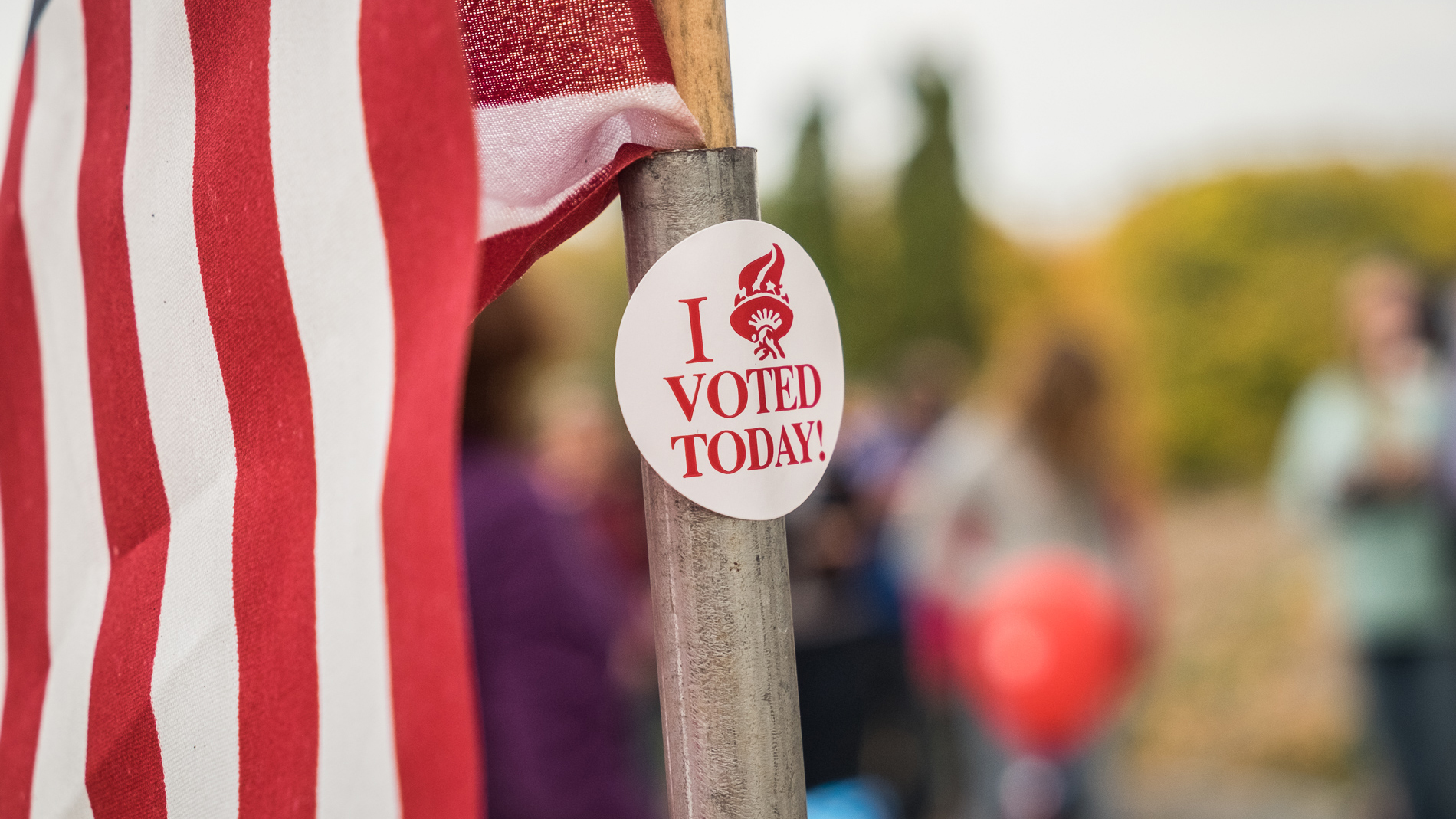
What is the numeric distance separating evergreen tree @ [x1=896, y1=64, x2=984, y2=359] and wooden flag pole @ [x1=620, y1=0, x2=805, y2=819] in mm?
14137

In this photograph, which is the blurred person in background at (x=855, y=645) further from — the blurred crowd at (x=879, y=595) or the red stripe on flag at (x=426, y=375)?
the red stripe on flag at (x=426, y=375)

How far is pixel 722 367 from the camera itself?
21.2 inches

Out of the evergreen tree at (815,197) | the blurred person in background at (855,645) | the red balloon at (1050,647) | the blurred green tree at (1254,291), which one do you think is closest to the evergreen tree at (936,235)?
the evergreen tree at (815,197)

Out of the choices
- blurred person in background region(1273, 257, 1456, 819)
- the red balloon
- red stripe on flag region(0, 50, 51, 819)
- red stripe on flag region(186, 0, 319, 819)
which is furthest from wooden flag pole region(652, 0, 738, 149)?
blurred person in background region(1273, 257, 1456, 819)

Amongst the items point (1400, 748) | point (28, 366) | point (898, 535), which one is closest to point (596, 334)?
point (898, 535)

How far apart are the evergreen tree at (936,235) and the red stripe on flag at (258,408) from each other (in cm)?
1408

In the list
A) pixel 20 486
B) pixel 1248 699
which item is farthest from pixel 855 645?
pixel 20 486

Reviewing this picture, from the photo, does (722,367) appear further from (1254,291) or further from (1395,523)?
(1254,291)

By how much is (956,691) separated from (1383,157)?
340 inches

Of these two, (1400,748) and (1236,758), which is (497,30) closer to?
(1400,748)

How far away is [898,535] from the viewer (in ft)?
14.1

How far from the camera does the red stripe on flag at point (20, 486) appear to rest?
0.80 metres

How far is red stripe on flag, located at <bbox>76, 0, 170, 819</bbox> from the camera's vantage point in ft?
2.13

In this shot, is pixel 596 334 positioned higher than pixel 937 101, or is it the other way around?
pixel 937 101
